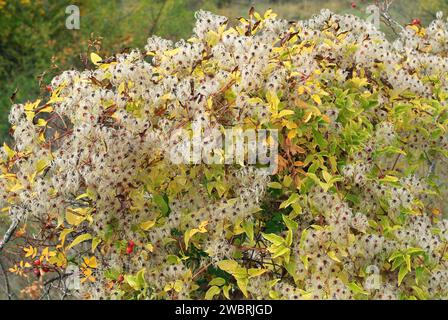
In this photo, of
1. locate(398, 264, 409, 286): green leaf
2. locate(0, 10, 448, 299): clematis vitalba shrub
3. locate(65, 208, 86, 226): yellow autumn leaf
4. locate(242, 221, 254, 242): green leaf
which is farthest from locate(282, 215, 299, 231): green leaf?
locate(65, 208, 86, 226): yellow autumn leaf

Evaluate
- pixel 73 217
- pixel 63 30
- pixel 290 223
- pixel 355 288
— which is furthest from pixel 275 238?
pixel 63 30

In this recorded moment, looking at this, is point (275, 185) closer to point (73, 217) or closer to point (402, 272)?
point (402, 272)

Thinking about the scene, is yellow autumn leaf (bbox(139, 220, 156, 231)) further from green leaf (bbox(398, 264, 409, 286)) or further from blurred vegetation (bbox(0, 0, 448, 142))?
blurred vegetation (bbox(0, 0, 448, 142))

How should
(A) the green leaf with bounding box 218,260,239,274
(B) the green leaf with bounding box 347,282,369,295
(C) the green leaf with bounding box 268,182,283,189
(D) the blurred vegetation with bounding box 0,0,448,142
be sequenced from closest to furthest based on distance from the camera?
1. (B) the green leaf with bounding box 347,282,369,295
2. (A) the green leaf with bounding box 218,260,239,274
3. (C) the green leaf with bounding box 268,182,283,189
4. (D) the blurred vegetation with bounding box 0,0,448,142

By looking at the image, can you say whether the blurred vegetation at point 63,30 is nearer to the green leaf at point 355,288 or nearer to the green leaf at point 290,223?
the green leaf at point 290,223

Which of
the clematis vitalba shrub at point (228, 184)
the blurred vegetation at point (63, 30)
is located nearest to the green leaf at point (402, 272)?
the clematis vitalba shrub at point (228, 184)
